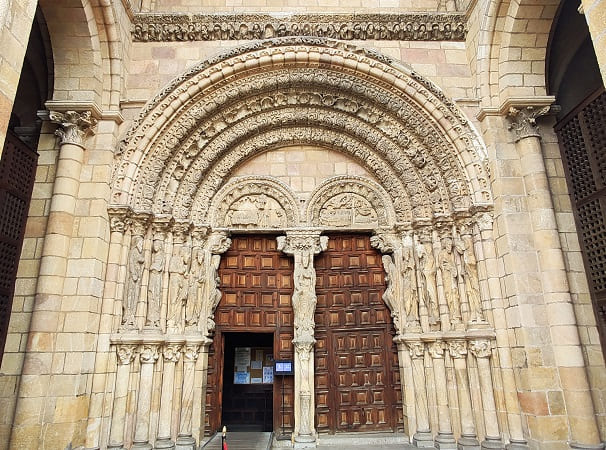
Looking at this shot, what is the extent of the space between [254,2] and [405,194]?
4.35m

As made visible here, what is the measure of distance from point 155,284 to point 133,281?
33 centimetres

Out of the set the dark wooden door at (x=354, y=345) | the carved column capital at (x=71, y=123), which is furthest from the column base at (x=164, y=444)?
the carved column capital at (x=71, y=123)

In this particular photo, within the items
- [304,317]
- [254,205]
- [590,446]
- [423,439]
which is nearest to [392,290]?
[304,317]

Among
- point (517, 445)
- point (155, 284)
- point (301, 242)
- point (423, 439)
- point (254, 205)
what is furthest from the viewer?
point (254, 205)

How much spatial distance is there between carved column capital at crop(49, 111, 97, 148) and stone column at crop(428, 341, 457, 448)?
5.89 m

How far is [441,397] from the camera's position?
581cm

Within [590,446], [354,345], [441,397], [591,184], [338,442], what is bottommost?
[338,442]

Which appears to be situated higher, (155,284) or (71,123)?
(71,123)

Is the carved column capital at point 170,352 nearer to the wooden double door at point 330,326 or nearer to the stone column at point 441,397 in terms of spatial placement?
the wooden double door at point 330,326

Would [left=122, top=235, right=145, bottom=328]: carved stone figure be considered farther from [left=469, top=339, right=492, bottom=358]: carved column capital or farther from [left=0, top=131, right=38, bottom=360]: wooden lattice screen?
[left=469, top=339, right=492, bottom=358]: carved column capital

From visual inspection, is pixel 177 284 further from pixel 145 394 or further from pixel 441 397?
pixel 441 397

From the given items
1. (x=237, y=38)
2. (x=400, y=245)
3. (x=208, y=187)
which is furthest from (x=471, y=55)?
(x=208, y=187)

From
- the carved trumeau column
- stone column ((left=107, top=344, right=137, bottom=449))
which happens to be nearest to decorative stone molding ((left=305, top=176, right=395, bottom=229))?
the carved trumeau column

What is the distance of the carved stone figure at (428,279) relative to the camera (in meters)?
6.11
